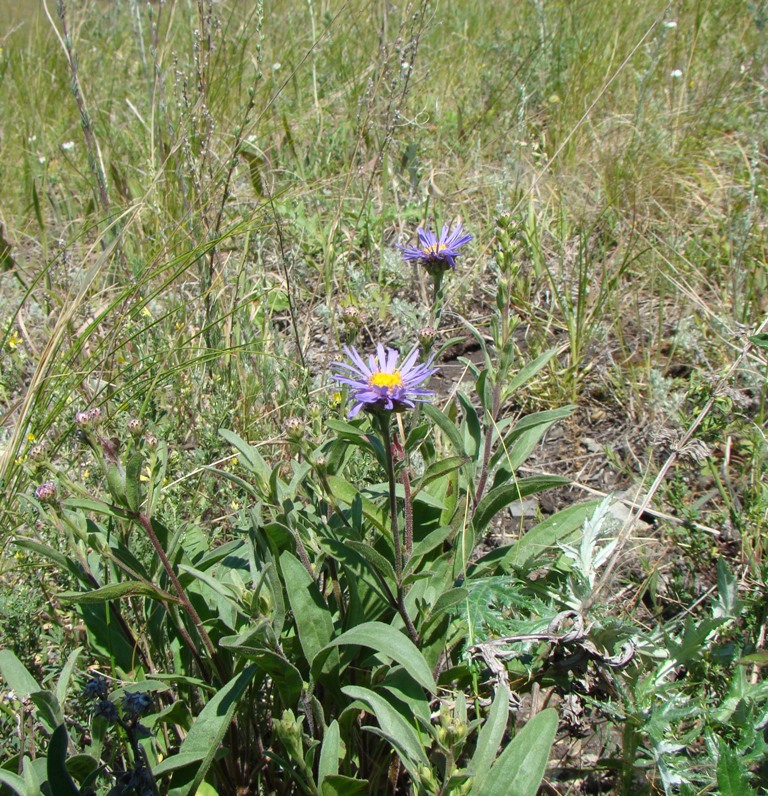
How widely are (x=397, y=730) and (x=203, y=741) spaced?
1.09ft

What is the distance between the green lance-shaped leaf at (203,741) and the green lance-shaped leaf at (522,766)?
16.8 inches

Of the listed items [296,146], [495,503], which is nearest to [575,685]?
[495,503]

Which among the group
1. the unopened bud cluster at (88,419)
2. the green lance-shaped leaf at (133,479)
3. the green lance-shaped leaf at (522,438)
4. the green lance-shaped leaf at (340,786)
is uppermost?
the green lance-shaped leaf at (133,479)

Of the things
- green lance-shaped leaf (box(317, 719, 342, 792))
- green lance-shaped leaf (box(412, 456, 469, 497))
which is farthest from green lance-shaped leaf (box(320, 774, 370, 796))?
green lance-shaped leaf (box(412, 456, 469, 497))

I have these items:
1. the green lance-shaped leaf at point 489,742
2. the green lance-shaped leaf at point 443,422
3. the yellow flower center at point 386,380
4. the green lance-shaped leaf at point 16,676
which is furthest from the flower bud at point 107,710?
the green lance-shaped leaf at point 443,422

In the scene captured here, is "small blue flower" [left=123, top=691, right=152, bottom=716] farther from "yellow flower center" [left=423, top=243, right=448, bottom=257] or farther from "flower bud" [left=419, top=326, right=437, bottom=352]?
"yellow flower center" [left=423, top=243, right=448, bottom=257]

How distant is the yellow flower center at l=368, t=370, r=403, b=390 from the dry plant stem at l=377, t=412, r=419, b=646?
0.07 metres

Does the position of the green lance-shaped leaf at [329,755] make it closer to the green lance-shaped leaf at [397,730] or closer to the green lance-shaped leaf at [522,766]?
the green lance-shaped leaf at [397,730]

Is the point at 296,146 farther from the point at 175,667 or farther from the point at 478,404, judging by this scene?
the point at 175,667

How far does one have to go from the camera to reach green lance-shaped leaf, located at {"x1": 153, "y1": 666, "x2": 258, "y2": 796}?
1305 millimetres

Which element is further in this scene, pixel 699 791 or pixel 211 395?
pixel 211 395

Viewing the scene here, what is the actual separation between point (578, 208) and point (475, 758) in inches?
103

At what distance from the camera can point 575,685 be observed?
1.52 m

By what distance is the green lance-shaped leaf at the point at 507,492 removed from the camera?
1.59 meters
